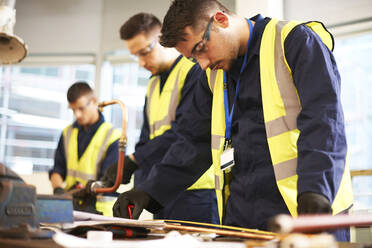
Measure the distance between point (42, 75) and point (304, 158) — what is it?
433 centimetres

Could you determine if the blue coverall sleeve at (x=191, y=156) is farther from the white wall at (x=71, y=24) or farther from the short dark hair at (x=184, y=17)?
the white wall at (x=71, y=24)

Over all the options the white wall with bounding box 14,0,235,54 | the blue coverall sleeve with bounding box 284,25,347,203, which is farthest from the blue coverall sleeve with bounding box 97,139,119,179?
the blue coverall sleeve with bounding box 284,25,347,203

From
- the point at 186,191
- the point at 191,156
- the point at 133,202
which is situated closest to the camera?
the point at 133,202

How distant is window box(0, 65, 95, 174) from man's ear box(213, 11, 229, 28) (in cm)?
355

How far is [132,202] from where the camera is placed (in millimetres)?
1622

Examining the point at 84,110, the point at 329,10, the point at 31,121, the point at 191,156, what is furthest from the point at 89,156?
the point at 329,10

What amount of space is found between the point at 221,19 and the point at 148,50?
111 cm

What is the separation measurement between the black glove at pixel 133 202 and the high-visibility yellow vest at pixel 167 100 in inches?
27.2

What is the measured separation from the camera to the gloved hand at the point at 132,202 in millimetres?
1604

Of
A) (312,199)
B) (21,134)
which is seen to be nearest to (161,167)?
(312,199)

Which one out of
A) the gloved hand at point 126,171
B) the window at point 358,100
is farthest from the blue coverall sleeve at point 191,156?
the window at point 358,100

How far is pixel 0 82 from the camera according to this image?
4.89m

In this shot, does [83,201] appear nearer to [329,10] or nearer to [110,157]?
[110,157]

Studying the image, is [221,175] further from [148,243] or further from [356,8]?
[356,8]
